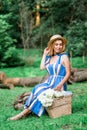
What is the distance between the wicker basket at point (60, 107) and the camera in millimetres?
6523

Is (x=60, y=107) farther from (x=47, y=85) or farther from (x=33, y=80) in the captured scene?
(x=33, y=80)

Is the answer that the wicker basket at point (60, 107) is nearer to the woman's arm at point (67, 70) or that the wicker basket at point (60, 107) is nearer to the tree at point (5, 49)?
the woman's arm at point (67, 70)

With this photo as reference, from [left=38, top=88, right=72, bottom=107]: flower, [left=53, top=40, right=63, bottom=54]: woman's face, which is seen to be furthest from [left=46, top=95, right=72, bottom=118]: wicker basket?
[left=53, top=40, right=63, bottom=54]: woman's face

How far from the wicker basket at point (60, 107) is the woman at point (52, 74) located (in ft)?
0.81

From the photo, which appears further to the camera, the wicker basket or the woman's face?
the woman's face

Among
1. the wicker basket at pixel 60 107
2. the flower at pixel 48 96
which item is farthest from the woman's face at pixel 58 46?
the wicker basket at pixel 60 107

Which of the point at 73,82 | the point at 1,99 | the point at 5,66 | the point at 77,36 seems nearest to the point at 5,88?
the point at 73,82

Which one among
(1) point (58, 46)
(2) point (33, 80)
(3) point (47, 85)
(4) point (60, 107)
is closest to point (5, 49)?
(2) point (33, 80)

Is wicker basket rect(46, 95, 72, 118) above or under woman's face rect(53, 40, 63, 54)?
under

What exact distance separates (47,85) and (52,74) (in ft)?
0.75

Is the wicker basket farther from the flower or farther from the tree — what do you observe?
the tree

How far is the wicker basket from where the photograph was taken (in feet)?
21.4

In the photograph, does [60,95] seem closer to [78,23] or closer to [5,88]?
[5,88]

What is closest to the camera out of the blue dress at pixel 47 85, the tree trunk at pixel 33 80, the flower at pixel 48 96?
the flower at pixel 48 96
